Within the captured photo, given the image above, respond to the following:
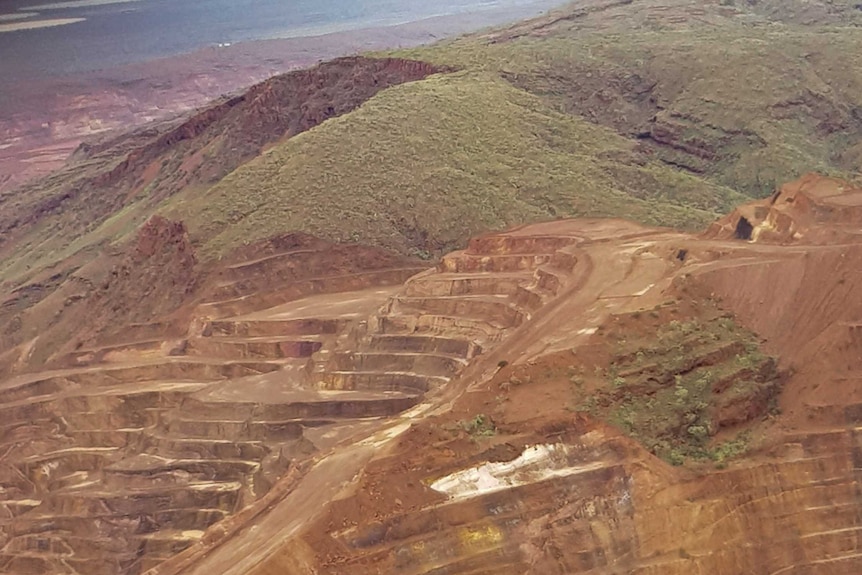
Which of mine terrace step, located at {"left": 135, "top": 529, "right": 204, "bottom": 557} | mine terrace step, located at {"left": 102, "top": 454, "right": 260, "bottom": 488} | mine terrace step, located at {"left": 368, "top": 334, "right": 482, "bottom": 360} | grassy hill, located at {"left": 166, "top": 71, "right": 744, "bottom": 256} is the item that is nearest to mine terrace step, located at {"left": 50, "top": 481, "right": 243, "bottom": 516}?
mine terrace step, located at {"left": 102, "top": 454, "right": 260, "bottom": 488}

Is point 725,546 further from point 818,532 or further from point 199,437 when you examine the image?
point 199,437

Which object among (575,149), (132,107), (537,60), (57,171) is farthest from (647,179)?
(132,107)

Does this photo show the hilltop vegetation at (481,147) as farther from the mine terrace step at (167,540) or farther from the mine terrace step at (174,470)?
the mine terrace step at (167,540)

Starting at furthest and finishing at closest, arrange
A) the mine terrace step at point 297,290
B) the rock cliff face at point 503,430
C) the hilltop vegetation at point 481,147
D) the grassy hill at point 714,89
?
the grassy hill at point 714,89 < the hilltop vegetation at point 481,147 < the mine terrace step at point 297,290 < the rock cliff face at point 503,430

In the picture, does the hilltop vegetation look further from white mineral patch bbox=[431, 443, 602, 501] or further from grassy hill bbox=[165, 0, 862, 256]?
white mineral patch bbox=[431, 443, 602, 501]

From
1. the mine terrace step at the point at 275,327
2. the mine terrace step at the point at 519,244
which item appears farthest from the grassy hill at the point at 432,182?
the mine terrace step at the point at 519,244

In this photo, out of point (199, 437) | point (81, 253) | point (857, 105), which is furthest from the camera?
point (857, 105)

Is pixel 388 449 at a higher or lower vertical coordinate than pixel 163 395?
higher
